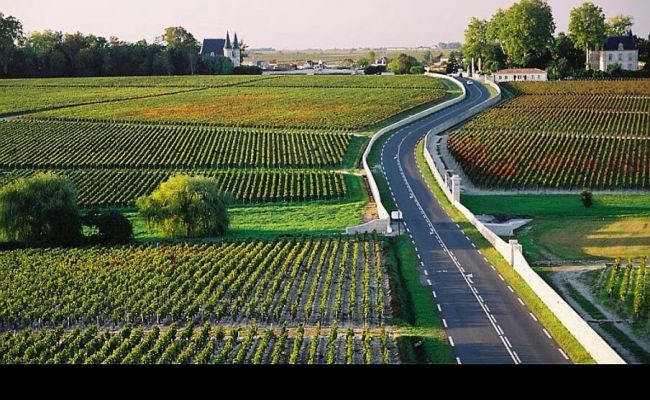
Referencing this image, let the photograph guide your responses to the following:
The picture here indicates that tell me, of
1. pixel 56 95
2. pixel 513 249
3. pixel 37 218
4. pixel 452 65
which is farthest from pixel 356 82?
pixel 513 249

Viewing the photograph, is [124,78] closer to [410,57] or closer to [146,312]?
[410,57]

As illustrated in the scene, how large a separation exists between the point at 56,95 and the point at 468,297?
67.0 meters

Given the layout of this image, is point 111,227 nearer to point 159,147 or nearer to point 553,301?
point 553,301

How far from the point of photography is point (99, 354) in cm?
1745

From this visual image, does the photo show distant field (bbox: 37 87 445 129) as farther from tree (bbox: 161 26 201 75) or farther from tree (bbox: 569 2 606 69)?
tree (bbox: 161 26 201 75)

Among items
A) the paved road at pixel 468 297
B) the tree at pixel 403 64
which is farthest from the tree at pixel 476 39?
the paved road at pixel 468 297

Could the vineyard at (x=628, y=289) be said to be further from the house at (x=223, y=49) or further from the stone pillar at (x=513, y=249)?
the house at (x=223, y=49)

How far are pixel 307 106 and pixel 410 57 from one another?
137 feet

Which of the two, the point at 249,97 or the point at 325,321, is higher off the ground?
the point at 249,97

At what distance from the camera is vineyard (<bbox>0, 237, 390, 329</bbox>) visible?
20.7 m

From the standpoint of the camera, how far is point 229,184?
135ft

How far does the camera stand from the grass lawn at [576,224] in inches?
1062

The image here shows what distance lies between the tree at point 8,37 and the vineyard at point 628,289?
58.9 m
